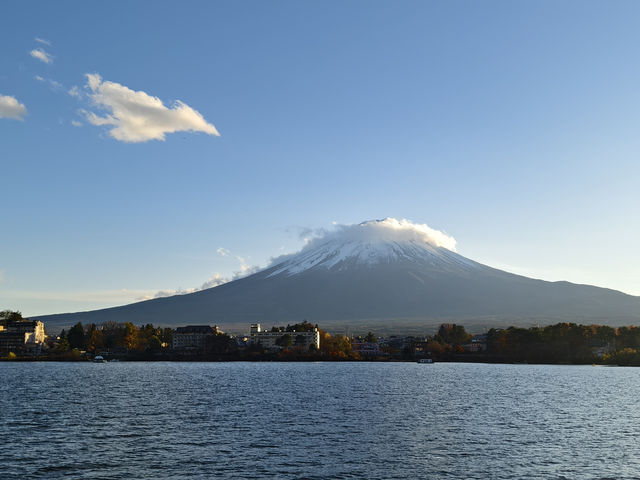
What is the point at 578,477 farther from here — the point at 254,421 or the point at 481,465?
the point at 254,421

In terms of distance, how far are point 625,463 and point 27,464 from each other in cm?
4843

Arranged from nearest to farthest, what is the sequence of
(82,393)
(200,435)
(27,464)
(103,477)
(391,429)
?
(103,477), (27,464), (200,435), (391,429), (82,393)

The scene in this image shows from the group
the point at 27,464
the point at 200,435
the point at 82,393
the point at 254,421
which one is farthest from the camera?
the point at 82,393

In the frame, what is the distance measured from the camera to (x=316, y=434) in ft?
209

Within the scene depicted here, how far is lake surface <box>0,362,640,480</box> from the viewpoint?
48.3 metres

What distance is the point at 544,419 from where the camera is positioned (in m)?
77.6

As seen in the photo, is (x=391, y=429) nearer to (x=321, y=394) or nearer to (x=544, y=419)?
(x=544, y=419)

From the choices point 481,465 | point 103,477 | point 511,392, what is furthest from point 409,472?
point 511,392

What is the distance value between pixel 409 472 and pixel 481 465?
6.79 m

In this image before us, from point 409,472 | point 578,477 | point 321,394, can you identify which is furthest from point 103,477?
point 321,394

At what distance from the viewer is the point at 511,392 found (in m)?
112

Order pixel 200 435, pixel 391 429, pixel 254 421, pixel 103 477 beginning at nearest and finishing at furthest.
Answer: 1. pixel 103 477
2. pixel 200 435
3. pixel 391 429
4. pixel 254 421

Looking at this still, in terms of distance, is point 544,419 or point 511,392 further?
point 511,392

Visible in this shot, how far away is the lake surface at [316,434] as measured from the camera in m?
48.3
